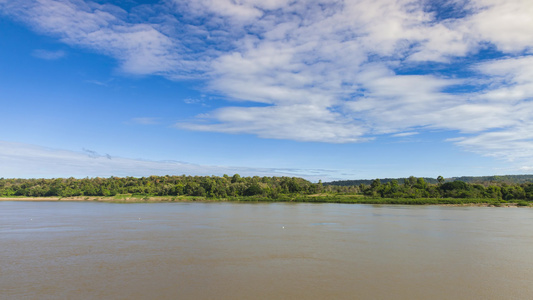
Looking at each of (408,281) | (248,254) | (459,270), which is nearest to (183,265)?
(248,254)

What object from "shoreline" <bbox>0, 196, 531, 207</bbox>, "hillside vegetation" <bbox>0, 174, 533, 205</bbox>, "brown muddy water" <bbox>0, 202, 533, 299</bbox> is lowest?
"brown muddy water" <bbox>0, 202, 533, 299</bbox>

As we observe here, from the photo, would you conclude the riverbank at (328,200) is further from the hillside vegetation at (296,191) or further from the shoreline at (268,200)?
the hillside vegetation at (296,191)

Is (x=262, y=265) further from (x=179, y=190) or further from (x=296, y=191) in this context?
(x=179, y=190)

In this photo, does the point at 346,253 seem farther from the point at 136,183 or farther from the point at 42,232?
the point at 136,183

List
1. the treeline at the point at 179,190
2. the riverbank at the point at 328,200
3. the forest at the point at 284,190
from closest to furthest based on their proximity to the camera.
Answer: the riverbank at the point at 328,200
the forest at the point at 284,190
the treeline at the point at 179,190

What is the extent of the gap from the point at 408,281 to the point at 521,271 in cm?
551

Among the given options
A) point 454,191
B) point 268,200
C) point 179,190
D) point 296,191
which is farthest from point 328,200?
point 179,190

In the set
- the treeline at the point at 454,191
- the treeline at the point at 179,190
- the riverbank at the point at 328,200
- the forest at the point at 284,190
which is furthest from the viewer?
the treeline at the point at 179,190

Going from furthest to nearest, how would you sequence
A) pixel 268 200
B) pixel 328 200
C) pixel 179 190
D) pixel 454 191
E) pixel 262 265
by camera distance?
pixel 179 190
pixel 268 200
pixel 328 200
pixel 454 191
pixel 262 265

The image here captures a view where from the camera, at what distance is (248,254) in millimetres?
17406

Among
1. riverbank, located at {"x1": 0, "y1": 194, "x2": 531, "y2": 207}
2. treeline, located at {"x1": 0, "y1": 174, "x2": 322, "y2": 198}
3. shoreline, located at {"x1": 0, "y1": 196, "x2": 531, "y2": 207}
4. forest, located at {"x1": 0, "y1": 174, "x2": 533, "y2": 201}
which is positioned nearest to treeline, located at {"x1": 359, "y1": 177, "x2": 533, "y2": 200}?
forest, located at {"x1": 0, "y1": 174, "x2": 533, "y2": 201}

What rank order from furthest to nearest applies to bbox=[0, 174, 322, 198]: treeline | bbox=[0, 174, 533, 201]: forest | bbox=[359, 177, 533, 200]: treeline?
bbox=[0, 174, 322, 198]: treeline → bbox=[0, 174, 533, 201]: forest → bbox=[359, 177, 533, 200]: treeline

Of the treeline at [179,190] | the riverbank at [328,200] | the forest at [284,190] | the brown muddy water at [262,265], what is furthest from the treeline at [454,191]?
the brown muddy water at [262,265]

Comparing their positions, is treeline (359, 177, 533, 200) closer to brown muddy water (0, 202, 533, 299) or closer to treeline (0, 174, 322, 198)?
treeline (0, 174, 322, 198)
